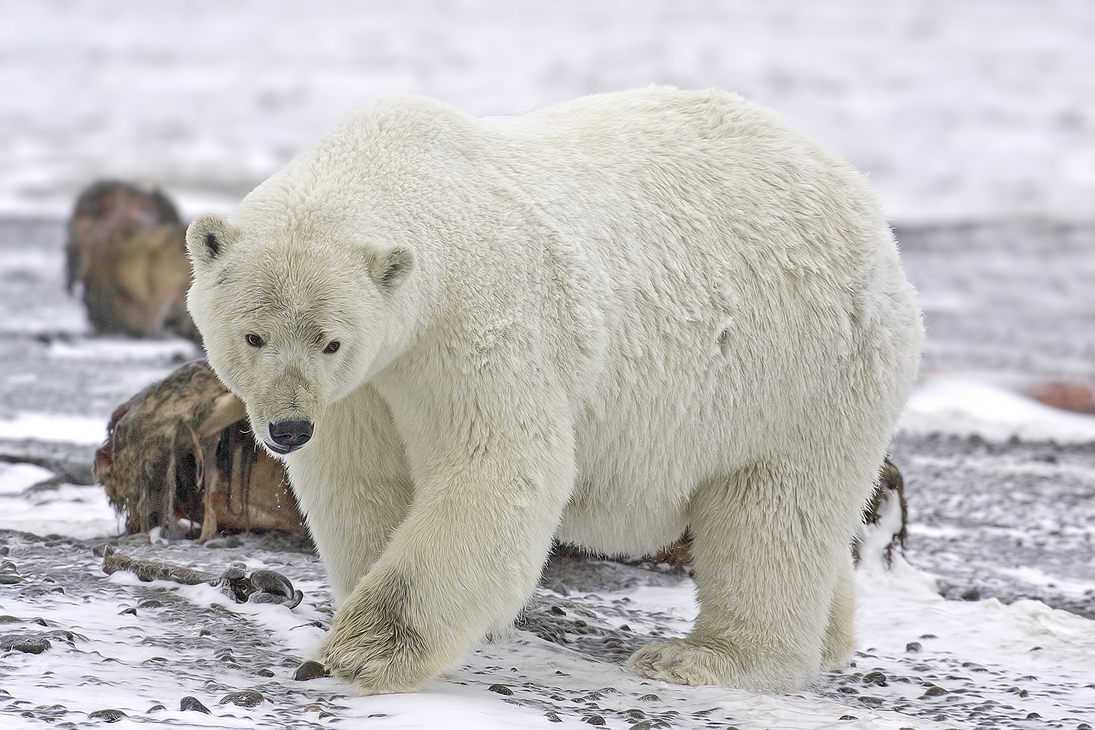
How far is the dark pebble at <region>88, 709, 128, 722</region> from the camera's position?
134 inches

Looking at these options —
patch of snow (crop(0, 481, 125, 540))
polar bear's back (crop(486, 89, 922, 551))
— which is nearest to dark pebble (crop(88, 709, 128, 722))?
polar bear's back (crop(486, 89, 922, 551))

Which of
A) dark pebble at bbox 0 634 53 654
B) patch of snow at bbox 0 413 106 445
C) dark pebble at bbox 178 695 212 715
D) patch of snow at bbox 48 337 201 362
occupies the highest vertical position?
patch of snow at bbox 48 337 201 362

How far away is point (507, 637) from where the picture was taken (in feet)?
17.5

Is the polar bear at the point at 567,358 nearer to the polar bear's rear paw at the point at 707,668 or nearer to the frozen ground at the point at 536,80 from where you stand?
the polar bear's rear paw at the point at 707,668

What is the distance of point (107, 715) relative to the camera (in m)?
3.42

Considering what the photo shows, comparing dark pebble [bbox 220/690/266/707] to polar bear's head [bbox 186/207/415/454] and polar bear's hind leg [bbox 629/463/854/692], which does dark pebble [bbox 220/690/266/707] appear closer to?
polar bear's head [bbox 186/207/415/454]

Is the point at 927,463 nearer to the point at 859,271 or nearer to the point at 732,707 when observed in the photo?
the point at 859,271

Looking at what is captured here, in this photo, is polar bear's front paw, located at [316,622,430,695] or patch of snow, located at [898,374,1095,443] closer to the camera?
polar bear's front paw, located at [316,622,430,695]

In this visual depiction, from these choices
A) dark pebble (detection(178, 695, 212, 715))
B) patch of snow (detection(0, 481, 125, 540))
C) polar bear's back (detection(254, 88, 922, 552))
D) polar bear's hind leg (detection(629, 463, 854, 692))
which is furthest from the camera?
patch of snow (detection(0, 481, 125, 540))

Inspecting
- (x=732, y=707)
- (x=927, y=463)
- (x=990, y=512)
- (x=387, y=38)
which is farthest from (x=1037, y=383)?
(x=387, y=38)

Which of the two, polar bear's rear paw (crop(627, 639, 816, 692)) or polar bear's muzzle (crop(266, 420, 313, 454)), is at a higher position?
polar bear's muzzle (crop(266, 420, 313, 454))

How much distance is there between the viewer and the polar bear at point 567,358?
4.10m

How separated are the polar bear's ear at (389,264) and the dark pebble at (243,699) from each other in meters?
1.30

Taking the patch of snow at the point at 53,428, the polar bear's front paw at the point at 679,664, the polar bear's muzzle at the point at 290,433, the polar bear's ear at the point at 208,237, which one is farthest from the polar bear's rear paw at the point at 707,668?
the patch of snow at the point at 53,428
